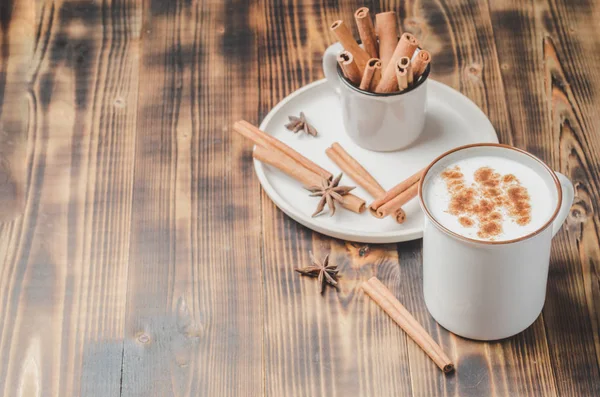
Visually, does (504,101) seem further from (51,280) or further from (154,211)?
(51,280)

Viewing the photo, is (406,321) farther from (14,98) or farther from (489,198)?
(14,98)

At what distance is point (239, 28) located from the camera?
1.89 m

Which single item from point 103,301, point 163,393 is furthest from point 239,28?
point 163,393

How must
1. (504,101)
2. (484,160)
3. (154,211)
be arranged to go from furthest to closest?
1. (504,101)
2. (154,211)
3. (484,160)

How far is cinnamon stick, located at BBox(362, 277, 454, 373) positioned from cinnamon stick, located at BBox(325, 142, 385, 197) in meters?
0.16

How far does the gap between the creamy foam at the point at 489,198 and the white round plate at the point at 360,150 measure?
0.19m

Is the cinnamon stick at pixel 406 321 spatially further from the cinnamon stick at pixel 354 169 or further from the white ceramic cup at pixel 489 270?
the cinnamon stick at pixel 354 169

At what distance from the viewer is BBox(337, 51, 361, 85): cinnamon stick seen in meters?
1.50

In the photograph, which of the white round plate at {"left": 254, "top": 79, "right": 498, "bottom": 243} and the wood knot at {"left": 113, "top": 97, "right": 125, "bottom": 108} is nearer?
the white round plate at {"left": 254, "top": 79, "right": 498, "bottom": 243}

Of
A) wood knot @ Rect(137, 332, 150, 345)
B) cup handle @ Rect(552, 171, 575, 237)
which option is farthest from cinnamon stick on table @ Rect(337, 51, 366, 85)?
wood knot @ Rect(137, 332, 150, 345)

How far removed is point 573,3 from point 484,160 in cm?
71

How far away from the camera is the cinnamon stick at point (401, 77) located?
1.46 m

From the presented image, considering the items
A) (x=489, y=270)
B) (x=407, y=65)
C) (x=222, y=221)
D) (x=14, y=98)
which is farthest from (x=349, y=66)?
(x=14, y=98)

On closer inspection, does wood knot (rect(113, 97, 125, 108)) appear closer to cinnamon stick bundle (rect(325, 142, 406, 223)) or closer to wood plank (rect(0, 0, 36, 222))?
wood plank (rect(0, 0, 36, 222))
